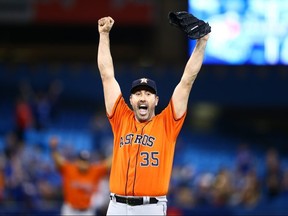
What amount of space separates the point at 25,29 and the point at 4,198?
29.0 ft

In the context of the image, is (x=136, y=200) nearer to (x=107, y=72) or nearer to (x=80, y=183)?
(x=107, y=72)

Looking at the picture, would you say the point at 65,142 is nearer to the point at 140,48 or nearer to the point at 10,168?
the point at 10,168

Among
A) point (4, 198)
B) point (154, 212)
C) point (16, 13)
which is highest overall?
point (16, 13)

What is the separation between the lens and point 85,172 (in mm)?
13047

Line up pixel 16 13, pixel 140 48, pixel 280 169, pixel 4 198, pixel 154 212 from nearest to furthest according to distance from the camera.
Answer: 1. pixel 154 212
2. pixel 4 198
3. pixel 280 169
4. pixel 16 13
5. pixel 140 48

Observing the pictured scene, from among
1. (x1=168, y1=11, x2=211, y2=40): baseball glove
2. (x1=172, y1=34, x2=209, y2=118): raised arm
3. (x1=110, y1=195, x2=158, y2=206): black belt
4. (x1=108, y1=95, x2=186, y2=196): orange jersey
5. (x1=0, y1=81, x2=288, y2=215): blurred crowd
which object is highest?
(x1=168, y1=11, x2=211, y2=40): baseball glove

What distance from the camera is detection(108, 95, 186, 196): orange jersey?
23.3 ft

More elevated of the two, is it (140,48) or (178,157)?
(140,48)

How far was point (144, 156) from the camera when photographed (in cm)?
718

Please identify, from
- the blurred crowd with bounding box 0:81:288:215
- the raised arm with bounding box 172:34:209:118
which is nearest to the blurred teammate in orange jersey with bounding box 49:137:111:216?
the blurred crowd with bounding box 0:81:288:215

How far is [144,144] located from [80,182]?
594 centimetres

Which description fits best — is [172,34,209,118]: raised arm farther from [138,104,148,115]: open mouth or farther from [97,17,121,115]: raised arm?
[97,17,121,115]: raised arm

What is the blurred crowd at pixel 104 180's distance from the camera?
16.1 metres

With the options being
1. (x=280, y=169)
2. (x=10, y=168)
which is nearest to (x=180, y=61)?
(x=280, y=169)
